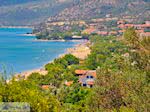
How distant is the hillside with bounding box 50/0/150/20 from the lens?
505ft

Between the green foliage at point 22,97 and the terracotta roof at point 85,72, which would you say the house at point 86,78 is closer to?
the terracotta roof at point 85,72

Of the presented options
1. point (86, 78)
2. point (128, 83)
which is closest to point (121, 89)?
point (128, 83)

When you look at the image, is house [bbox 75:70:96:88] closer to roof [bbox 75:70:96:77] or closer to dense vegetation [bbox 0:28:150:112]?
roof [bbox 75:70:96:77]

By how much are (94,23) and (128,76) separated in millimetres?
121628

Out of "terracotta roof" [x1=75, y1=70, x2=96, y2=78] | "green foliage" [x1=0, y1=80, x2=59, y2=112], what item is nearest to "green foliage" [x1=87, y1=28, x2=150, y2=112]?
"green foliage" [x1=0, y1=80, x2=59, y2=112]

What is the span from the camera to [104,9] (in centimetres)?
16475

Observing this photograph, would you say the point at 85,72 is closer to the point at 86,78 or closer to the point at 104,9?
the point at 86,78

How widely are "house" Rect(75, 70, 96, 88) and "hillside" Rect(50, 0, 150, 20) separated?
107m

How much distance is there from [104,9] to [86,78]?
131667 millimetres

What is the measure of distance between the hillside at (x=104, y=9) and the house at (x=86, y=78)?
352 feet

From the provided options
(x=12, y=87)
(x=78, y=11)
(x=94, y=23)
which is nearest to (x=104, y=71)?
(x=12, y=87)

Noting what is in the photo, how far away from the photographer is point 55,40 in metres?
104

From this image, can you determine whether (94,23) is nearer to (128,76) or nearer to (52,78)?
(52,78)

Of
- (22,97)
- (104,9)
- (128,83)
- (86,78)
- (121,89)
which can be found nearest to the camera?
(22,97)
